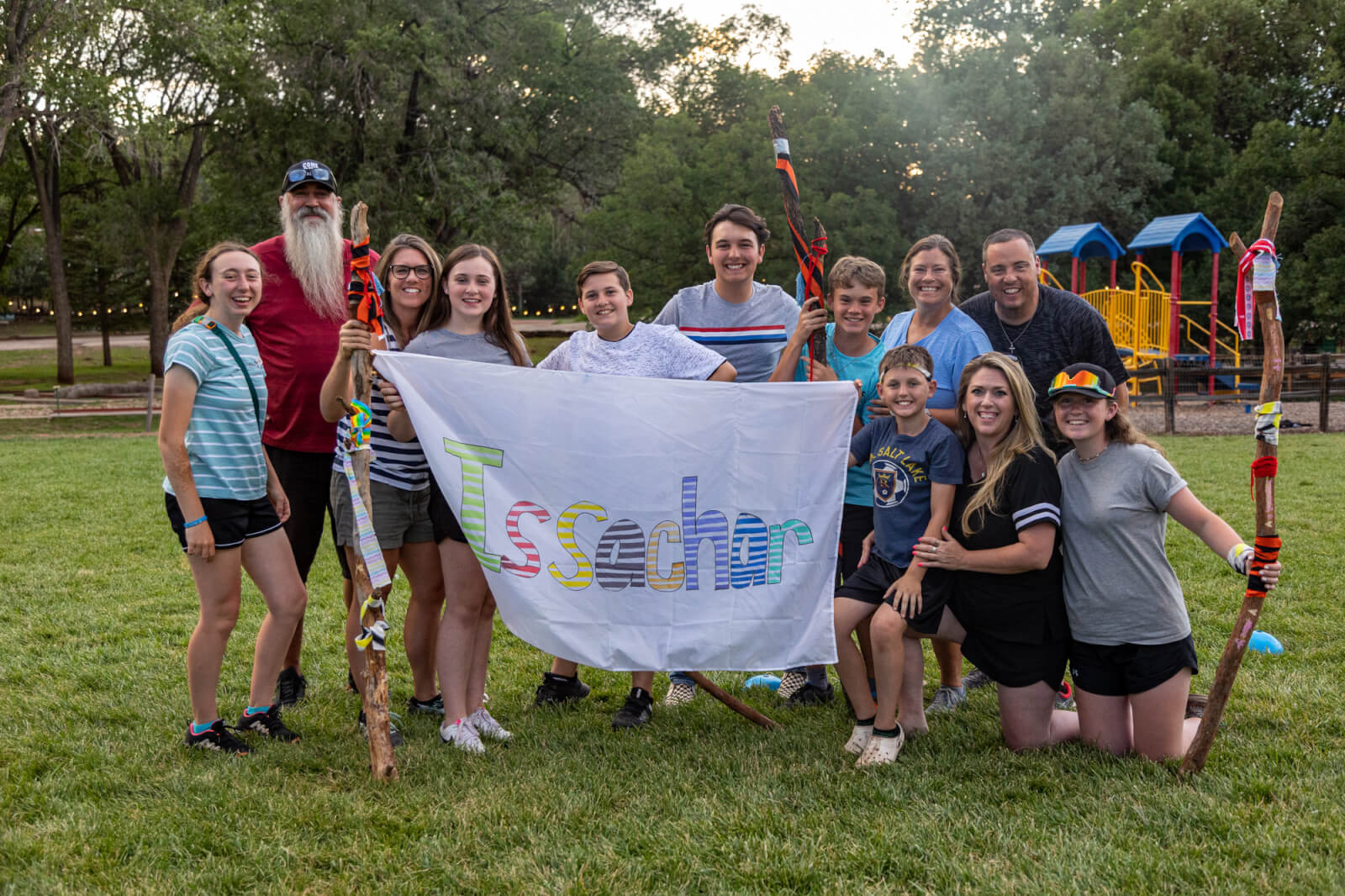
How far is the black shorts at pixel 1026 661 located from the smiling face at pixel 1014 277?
155cm

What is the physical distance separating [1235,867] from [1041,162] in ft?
102

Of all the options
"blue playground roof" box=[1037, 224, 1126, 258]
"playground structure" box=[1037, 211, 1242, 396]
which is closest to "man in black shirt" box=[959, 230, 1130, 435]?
"playground structure" box=[1037, 211, 1242, 396]

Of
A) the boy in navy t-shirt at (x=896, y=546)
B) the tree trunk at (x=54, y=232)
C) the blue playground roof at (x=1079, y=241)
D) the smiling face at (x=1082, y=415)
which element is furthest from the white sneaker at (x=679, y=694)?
the tree trunk at (x=54, y=232)

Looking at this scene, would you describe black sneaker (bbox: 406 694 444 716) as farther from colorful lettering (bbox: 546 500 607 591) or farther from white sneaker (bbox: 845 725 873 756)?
white sneaker (bbox: 845 725 873 756)

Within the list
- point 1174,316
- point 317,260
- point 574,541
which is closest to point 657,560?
point 574,541

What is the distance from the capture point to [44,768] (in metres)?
4.25

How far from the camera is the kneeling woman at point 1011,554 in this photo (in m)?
4.12

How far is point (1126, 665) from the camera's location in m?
4.09

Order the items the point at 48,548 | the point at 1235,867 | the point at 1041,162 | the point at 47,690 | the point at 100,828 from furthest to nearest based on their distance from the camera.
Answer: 1. the point at 1041,162
2. the point at 48,548
3. the point at 47,690
4. the point at 100,828
5. the point at 1235,867

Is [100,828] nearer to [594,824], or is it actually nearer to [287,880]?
[287,880]

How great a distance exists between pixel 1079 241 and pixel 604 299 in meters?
21.7

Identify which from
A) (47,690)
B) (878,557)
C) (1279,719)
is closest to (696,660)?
(878,557)

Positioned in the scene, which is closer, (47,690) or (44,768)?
(44,768)

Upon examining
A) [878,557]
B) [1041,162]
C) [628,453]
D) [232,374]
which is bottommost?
[878,557]
